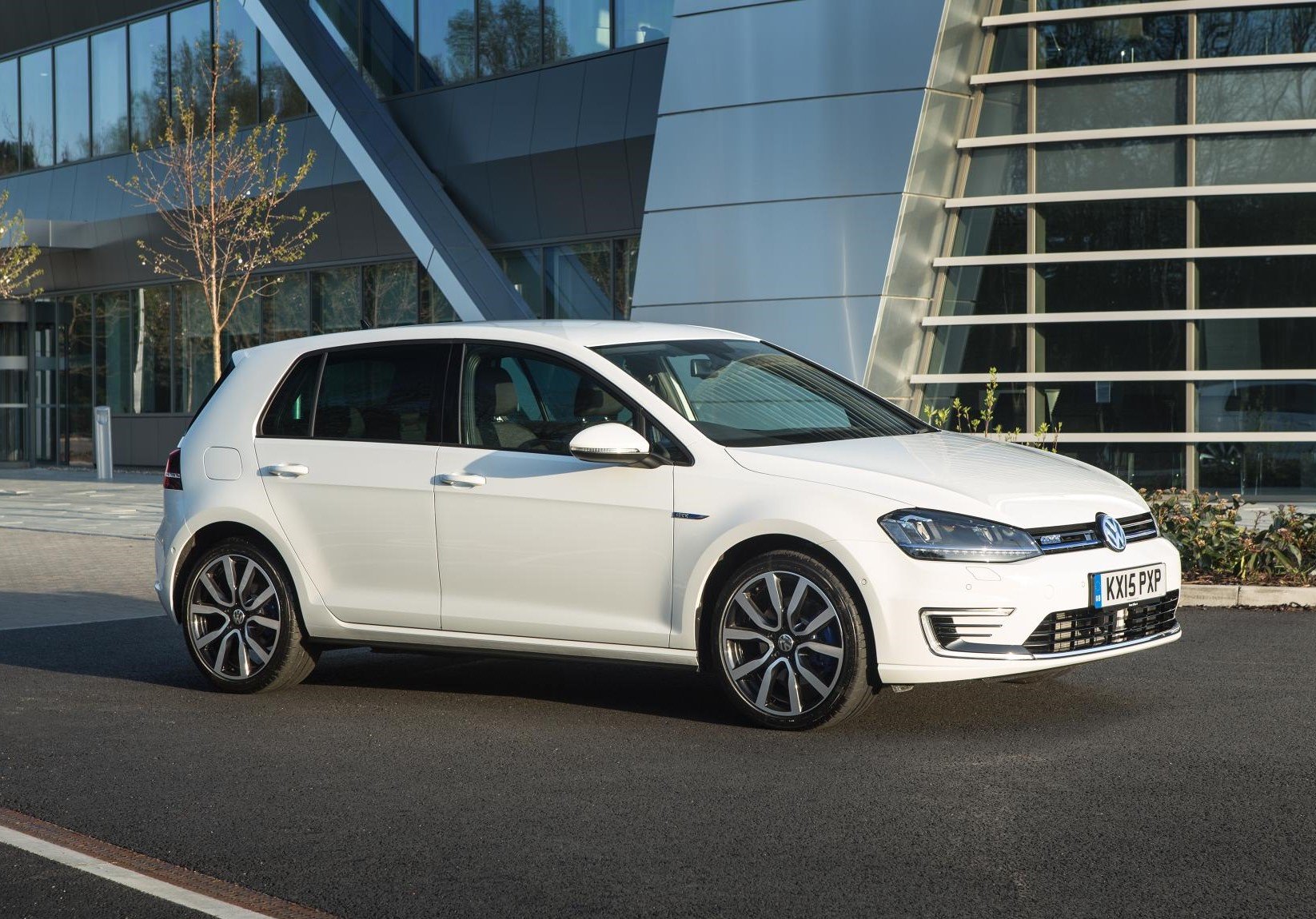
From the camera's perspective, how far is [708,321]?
1812cm

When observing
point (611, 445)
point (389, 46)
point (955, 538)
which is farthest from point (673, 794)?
point (389, 46)

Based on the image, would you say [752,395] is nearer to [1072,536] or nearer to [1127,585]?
[1072,536]

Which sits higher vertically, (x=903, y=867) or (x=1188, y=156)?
(x=1188, y=156)

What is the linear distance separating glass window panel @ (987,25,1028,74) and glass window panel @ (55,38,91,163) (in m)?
20.8

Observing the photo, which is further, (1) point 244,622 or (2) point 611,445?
(1) point 244,622

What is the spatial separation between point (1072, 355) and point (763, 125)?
407 cm

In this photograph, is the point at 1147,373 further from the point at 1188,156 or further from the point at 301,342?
the point at 301,342

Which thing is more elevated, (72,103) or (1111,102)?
(72,103)

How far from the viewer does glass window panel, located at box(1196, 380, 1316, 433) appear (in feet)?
56.4

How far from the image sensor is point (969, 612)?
20.7 feet

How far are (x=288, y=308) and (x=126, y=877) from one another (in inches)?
999

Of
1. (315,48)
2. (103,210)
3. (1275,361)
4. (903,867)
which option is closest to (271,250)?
(315,48)

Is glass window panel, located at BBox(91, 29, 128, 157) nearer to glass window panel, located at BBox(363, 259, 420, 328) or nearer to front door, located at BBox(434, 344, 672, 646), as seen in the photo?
glass window panel, located at BBox(363, 259, 420, 328)

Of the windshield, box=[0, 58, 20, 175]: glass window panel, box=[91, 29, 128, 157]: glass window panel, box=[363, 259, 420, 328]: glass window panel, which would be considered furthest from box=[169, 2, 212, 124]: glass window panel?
the windshield
